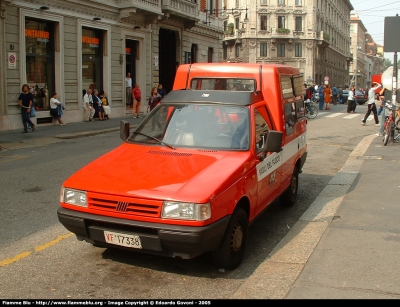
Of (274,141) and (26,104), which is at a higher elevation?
(26,104)

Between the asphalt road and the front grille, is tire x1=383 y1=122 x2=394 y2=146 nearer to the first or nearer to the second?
the asphalt road

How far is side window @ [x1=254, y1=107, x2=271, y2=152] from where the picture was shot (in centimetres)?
584

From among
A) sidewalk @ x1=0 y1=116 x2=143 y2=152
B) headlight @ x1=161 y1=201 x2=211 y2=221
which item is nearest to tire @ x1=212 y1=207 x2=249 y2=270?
headlight @ x1=161 y1=201 x2=211 y2=221

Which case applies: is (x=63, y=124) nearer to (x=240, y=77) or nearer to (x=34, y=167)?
(x=34, y=167)

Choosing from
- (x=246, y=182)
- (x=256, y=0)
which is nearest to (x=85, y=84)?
(x=246, y=182)

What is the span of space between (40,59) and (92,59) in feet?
12.4

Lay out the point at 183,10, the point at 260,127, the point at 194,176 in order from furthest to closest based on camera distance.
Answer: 1. the point at 183,10
2. the point at 260,127
3. the point at 194,176

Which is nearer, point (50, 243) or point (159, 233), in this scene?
point (159, 233)

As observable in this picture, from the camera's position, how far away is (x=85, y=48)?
77.3 ft

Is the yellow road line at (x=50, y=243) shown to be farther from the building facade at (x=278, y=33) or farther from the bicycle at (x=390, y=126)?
the building facade at (x=278, y=33)

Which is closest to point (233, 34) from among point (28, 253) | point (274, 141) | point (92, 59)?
point (92, 59)

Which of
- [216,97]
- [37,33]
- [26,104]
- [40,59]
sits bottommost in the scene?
[216,97]

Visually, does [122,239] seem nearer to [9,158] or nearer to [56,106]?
[9,158]

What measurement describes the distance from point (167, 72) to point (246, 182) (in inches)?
1100
